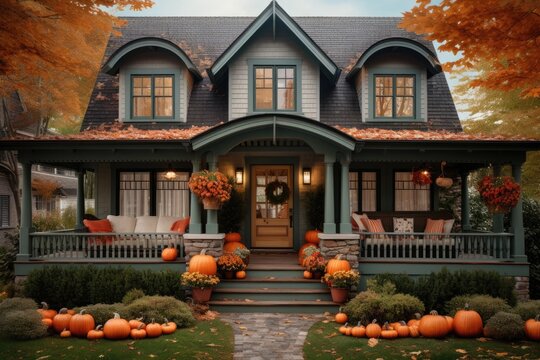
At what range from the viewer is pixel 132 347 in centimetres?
757

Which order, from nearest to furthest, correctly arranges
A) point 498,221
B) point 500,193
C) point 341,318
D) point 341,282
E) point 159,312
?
point 159,312 < point 341,318 < point 341,282 < point 500,193 < point 498,221

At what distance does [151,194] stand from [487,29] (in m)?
10.0

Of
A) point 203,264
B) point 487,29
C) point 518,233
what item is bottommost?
point 203,264

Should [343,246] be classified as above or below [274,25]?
below

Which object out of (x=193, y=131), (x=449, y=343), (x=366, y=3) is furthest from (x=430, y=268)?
(x=366, y=3)

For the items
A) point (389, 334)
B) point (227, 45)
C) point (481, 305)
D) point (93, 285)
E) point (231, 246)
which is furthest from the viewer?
point (227, 45)

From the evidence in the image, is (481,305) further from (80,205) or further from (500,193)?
(80,205)

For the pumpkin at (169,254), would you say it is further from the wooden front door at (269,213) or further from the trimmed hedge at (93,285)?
the wooden front door at (269,213)

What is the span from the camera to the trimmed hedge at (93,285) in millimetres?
9898

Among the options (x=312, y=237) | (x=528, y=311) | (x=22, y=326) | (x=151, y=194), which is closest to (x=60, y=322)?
(x=22, y=326)

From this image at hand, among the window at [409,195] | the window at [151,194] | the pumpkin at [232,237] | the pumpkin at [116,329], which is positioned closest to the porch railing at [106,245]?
the pumpkin at [232,237]

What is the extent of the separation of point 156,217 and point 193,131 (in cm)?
260

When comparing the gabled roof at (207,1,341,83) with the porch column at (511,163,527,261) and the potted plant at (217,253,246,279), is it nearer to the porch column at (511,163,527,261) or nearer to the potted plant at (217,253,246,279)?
the potted plant at (217,253,246,279)

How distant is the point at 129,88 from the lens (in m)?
13.7
